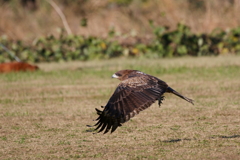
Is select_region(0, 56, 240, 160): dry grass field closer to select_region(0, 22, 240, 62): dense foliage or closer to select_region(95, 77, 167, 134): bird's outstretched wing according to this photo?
select_region(95, 77, 167, 134): bird's outstretched wing

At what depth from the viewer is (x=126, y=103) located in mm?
5098

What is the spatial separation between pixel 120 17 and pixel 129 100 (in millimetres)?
14918

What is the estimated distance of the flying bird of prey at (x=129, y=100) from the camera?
499cm

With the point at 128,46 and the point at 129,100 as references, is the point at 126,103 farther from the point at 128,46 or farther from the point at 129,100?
the point at 128,46

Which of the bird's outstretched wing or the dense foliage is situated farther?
the dense foliage

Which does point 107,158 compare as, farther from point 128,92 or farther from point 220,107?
point 220,107

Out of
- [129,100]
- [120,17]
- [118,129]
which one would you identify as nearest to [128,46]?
[120,17]

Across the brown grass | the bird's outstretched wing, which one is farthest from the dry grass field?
the brown grass

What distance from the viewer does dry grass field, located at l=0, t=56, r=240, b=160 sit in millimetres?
5395

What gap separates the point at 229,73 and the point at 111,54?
6.92 meters

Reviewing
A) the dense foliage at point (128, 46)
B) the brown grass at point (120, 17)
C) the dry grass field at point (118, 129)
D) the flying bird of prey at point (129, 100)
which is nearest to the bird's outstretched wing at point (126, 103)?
the flying bird of prey at point (129, 100)

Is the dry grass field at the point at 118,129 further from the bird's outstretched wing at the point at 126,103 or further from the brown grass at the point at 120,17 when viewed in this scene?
the brown grass at the point at 120,17

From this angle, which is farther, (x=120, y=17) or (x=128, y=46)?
(x=120, y=17)

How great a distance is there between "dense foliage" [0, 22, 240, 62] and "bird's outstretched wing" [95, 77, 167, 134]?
12.0 metres
